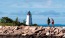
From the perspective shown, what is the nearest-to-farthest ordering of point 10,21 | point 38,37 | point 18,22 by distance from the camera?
point 38,37 < point 18,22 < point 10,21

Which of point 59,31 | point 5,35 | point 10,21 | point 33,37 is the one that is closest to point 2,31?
point 5,35

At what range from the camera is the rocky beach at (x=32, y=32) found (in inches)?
472

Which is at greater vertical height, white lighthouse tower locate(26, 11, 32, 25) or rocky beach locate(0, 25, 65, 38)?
white lighthouse tower locate(26, 11, 32, 25)

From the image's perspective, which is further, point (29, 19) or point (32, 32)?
point (29, 19)

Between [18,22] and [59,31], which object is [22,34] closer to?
[59,31]

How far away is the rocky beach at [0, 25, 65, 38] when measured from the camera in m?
12.0

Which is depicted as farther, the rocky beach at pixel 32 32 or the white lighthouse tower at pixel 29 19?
the white lighthouse tower at pixel 29 19

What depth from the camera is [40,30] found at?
1237cm

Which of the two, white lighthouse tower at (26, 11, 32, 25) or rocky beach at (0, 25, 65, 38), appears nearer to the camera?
A: rocky beach at (0, 25, 65, 38)

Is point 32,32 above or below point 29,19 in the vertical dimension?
below

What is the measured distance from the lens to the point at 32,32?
12.1 metres

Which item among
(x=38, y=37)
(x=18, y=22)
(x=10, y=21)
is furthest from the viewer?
(x=10, y=21)

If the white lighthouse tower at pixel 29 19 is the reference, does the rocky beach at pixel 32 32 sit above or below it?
below

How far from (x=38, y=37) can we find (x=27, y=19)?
4892 millimetres
